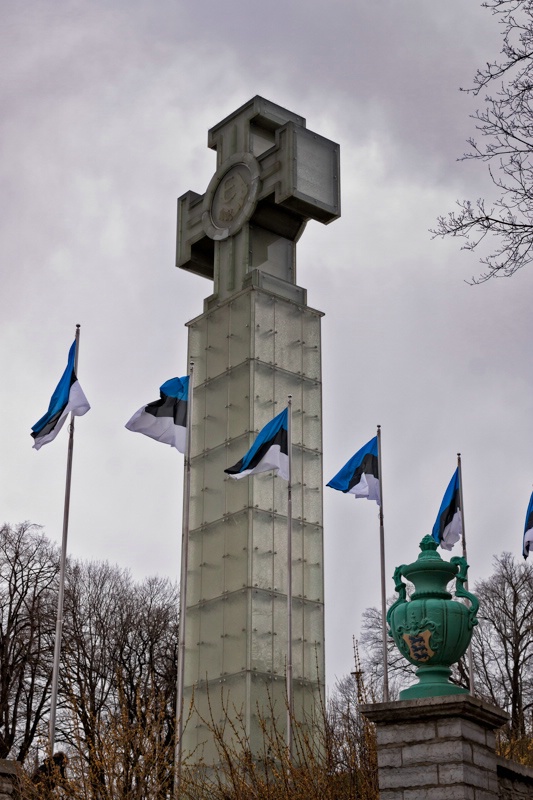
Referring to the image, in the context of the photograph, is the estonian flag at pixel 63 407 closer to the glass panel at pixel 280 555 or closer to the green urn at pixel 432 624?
the glass panel at pixel 280 555

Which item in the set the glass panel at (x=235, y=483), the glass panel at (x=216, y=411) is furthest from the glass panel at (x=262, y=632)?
the glass panel at (x=216, y=411)

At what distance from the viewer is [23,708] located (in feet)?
117

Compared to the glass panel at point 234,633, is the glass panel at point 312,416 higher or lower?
higher

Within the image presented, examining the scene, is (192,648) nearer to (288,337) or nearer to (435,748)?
(288,337)

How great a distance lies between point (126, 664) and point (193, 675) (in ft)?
37.1

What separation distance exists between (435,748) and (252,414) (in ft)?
51.9

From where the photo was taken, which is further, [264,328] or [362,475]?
[264,328]

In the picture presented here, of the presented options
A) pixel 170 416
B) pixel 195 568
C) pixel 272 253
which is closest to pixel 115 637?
pixel 195 568

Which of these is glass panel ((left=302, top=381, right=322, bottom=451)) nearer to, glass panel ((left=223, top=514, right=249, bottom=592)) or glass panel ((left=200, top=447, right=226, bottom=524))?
glass panel ((left=200, top=447, right=226, bottom=524))

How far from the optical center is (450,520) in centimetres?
2439

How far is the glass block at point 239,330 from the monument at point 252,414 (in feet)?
0.11

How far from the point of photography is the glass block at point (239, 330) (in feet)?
89.5

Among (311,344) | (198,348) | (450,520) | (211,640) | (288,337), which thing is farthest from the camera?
(198,348)

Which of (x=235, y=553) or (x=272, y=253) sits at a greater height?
(x=272, y=253)
